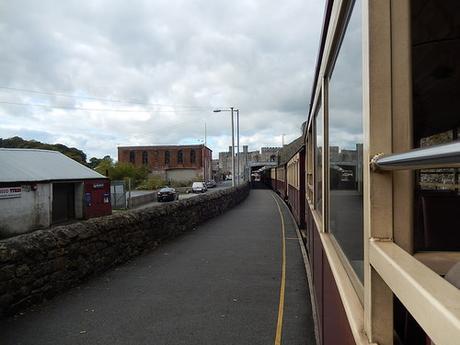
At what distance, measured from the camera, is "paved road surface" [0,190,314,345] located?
17.3 ft

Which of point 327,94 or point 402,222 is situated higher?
point 327,94

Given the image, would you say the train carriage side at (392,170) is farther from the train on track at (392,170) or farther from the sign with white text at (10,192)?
the sign with white text at (10,192)

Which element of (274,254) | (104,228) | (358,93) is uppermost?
(358,93)

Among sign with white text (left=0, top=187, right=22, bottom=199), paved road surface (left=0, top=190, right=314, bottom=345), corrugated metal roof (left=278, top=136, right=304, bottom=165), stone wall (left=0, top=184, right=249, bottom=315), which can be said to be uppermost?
corrugated metal roof (left=278, top=136, right=304, bottom=165)

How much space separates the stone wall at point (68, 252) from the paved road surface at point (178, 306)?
0.20 metres

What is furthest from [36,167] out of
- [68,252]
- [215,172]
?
[215,172]

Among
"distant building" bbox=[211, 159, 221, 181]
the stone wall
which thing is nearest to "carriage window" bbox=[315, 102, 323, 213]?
the stone wall

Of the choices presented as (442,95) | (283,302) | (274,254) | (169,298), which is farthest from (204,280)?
(442,95)

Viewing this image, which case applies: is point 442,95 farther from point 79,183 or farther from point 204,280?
point 79,183

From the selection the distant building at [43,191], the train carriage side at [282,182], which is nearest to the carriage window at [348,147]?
the distant building at [43,191]

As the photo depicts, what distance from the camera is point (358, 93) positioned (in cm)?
192

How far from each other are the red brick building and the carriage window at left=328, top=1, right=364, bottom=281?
97507 millimetres

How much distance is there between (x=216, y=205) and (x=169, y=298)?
14117 mm

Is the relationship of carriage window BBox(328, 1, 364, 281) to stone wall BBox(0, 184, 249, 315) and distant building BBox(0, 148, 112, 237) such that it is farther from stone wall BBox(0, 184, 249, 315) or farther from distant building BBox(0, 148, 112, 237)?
distant building BBox(0, 148, 112, 237)
